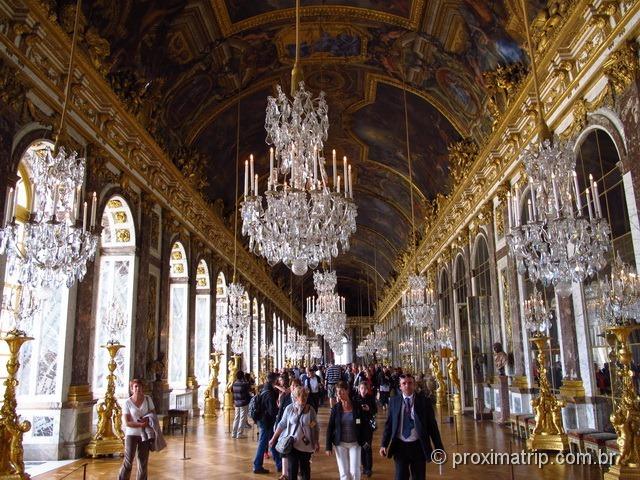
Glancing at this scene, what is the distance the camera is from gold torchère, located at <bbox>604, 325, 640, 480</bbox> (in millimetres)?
5426

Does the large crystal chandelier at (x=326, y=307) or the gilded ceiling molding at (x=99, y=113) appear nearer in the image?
the gilded ceiling molding at (x=99, y=113)

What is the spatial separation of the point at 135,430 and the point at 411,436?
2.84m

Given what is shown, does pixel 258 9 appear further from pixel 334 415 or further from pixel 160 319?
pixel 334 415

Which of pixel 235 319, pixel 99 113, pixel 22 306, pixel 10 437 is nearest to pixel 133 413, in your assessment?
pixel 10 437

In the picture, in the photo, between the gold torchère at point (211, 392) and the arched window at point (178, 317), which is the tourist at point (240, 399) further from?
the arched window at point (178, 317)

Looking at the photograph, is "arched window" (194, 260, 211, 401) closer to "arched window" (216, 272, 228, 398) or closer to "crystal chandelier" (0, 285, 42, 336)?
"arched window" (216, 272, 228, 398)

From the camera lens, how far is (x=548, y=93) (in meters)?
9.13

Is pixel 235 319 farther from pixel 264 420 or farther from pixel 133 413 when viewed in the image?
pixel 133 413

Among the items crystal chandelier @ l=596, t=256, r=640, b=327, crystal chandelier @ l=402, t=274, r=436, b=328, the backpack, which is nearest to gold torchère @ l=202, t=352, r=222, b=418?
crystal chandelier @ l=402, t=274, r=436, b=328

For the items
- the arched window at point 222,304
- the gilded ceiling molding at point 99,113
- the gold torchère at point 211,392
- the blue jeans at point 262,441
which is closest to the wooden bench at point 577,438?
the blue jeans at point 262,441

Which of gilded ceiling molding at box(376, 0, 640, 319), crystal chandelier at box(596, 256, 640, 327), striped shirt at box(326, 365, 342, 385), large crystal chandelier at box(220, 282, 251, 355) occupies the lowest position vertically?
striped shirt at box(326, 365, 342, 385)

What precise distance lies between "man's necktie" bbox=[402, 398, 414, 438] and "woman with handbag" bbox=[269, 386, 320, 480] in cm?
108

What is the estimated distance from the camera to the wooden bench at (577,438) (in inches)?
282

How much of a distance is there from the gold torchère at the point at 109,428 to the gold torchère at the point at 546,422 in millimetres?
6303
